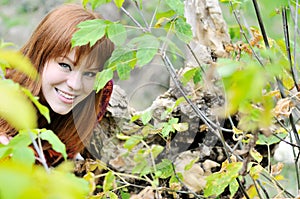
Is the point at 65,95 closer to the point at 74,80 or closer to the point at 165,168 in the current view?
the point at 74,80

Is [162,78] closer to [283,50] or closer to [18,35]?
[283,50]

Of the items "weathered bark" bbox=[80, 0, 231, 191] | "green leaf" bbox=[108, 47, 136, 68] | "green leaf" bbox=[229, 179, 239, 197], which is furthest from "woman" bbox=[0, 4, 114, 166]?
"green leaf" bbox=[229, 179, 239, 197]

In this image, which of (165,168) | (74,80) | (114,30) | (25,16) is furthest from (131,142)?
(25,16)

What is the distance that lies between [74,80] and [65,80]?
1.1 inches

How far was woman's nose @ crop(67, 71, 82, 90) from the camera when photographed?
4.62 ft

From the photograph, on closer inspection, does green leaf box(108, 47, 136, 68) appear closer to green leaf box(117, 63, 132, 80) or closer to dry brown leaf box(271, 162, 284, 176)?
green leaf box(117, 63, 132, 80)

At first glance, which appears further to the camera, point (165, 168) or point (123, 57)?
point (165, 168)

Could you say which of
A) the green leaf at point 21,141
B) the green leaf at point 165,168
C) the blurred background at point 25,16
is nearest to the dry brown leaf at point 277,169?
the green leaf at point 165,168

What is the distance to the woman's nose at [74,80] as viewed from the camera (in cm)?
141

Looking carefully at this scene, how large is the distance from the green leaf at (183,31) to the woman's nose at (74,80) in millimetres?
486

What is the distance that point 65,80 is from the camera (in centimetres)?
141

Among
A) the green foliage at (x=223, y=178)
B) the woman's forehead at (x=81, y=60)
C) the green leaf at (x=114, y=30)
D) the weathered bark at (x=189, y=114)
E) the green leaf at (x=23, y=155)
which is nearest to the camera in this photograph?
the green leaf at (x=23, y=155)

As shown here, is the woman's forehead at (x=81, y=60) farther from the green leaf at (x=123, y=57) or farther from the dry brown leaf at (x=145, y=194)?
the dry brown leaf at (x=145, y=194)

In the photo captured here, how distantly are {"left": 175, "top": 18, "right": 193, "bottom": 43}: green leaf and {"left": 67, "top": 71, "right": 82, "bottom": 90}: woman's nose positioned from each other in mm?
486
